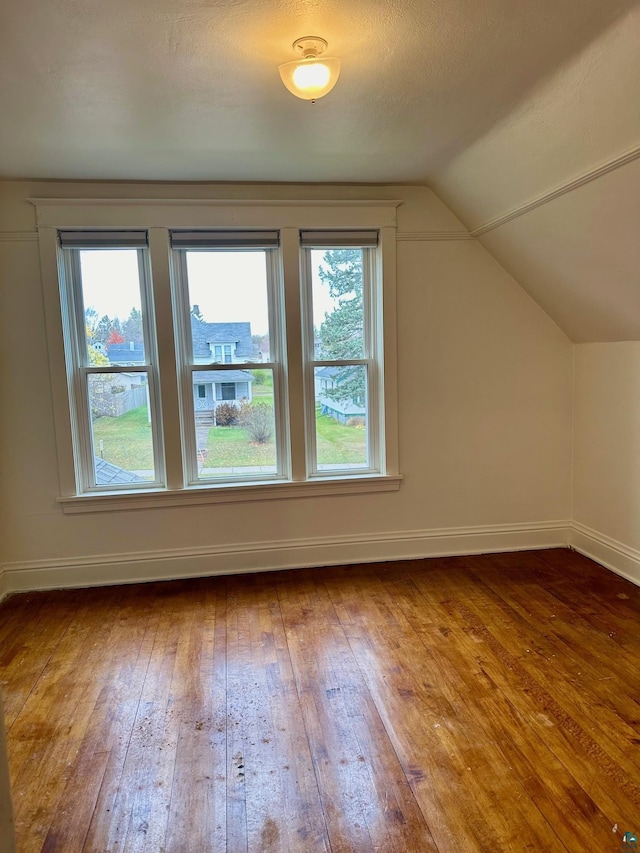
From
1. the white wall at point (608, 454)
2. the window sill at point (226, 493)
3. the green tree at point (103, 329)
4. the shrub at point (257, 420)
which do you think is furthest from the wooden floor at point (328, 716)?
the green tree at point (103, 329)

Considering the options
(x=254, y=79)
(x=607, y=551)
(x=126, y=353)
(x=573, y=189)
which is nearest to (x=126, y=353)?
(x=126, y=353)

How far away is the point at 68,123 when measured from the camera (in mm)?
2424

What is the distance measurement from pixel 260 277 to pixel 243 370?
0.63m

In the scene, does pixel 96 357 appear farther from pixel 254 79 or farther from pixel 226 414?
pixel 254 79

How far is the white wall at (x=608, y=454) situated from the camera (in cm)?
322

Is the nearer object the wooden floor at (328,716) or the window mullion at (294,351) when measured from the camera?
the wooden floor at (328,716)

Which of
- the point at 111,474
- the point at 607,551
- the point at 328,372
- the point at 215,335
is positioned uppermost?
the point at 215,335

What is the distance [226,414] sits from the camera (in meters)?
3.57

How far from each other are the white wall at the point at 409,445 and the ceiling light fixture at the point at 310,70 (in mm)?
1503

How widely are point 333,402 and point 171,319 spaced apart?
1.20 meters

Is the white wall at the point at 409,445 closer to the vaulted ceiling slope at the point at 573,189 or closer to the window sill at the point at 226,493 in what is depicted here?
the window sill at the point at 226,493

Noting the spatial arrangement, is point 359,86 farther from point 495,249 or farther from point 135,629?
point 135,629

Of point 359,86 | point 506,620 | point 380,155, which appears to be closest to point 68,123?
point 359,86

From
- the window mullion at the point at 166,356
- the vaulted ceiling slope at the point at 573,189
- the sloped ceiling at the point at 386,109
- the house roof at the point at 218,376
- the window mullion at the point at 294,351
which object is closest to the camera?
the sloped ceiling at the point at 386,109
